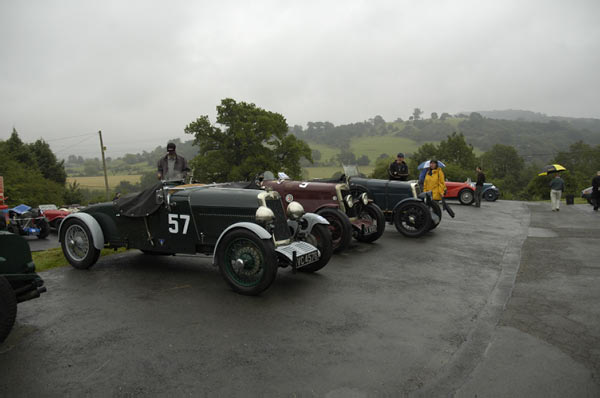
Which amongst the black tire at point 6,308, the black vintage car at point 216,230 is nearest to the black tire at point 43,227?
the black vintage car at point 216,230

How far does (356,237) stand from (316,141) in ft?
250

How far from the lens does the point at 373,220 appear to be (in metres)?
8.58

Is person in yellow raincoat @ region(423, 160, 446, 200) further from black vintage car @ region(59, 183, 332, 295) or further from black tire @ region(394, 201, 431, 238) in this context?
black vintage car @ region(59, 183, 332, 295)

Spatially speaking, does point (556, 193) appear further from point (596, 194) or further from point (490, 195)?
point (490, 195)

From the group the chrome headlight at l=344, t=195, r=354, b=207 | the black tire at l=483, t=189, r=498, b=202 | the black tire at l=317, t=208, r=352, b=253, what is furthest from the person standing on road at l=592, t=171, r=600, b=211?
the black tire at l=317, t=208, r=352, b=253

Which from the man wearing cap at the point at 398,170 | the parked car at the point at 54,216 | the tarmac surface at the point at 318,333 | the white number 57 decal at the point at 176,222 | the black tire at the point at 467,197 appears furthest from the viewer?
the black tire at the point at 467,197

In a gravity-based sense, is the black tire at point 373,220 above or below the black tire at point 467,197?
above

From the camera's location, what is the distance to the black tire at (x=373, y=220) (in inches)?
322

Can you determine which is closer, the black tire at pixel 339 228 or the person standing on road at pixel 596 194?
the black tire at pixel 339 228

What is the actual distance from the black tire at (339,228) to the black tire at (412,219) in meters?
2.57

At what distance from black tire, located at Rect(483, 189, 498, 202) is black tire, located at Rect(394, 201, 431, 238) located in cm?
1387

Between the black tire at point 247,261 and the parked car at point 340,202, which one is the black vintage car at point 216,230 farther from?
the parked car at point 340,202

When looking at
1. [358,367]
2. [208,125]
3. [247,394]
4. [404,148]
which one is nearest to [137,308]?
[247,394]

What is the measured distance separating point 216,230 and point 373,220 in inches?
171
